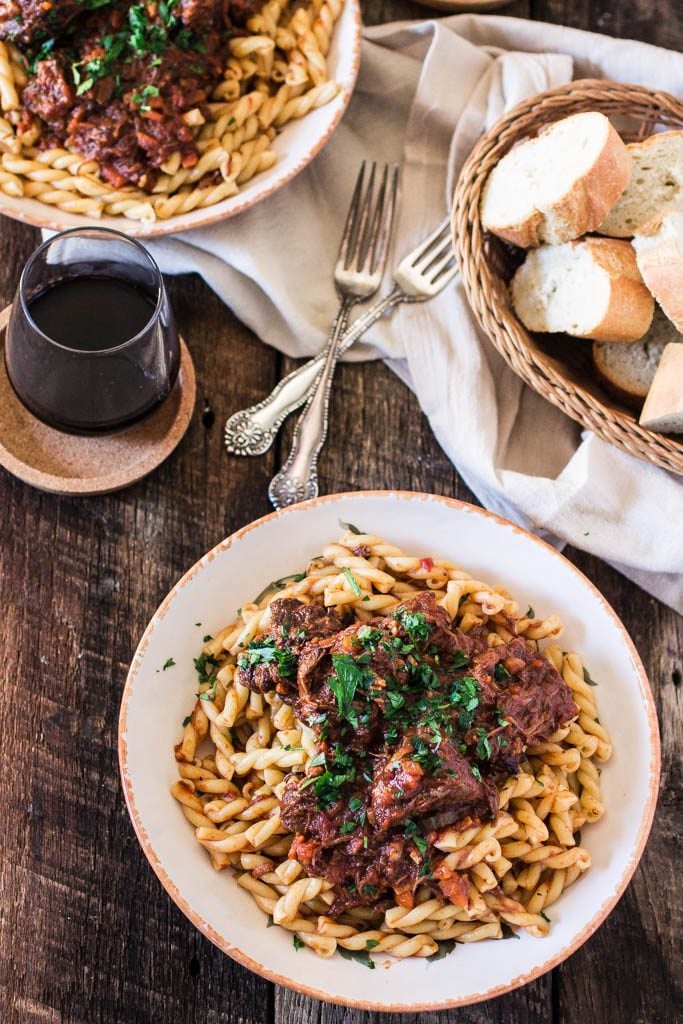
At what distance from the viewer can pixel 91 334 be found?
2.91m

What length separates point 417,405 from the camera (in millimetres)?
3355

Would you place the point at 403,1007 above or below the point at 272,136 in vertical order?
below

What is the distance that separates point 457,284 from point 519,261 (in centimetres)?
24

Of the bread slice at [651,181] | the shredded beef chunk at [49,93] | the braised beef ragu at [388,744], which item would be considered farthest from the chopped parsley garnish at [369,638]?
the shredded beef chunk at [49,93]

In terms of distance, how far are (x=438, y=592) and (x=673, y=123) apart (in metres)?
1.66


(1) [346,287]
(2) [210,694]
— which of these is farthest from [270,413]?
(2) [210,694]

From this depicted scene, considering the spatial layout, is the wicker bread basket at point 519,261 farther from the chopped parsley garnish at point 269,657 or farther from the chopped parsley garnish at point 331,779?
the chopped parsley garnish at point 331,779

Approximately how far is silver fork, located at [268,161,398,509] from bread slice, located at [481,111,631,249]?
367 millimetres

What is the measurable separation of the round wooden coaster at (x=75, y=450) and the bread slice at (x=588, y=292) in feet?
3.61

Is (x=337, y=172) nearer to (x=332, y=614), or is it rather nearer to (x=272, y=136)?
(x=272, y=136)

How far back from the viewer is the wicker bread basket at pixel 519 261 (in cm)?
304

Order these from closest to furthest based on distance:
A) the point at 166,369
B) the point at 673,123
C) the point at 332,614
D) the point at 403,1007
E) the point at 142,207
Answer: the point at 403,1007 < the point at 332,614 < the point at 166,369 < the point at 142,207 < the point at 673,123

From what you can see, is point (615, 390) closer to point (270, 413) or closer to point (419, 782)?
point (270, 413)

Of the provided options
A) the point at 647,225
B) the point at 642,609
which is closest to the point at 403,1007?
the point at 642,609
